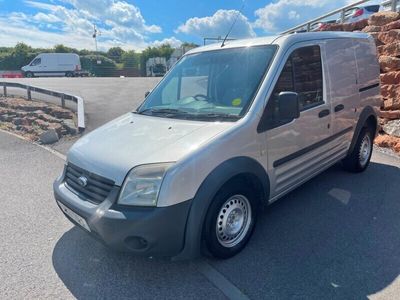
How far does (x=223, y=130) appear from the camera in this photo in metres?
2.85

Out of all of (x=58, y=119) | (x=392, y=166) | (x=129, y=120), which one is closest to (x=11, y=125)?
(x=58, y=119)

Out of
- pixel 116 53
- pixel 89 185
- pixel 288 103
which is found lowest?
pixel 89 185

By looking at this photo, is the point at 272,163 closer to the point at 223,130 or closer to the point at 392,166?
the point at 223,130

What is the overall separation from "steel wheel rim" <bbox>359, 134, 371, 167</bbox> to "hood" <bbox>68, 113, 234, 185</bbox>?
3117 millimetres

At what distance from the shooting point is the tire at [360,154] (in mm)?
4958

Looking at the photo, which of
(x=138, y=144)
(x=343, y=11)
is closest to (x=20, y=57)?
(x=343, y=11)

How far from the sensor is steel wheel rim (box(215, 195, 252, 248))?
2963 mm

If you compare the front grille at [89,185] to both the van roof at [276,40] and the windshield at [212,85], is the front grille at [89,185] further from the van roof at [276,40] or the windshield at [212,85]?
the van roof at [276,40]

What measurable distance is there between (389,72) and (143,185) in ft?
22.8

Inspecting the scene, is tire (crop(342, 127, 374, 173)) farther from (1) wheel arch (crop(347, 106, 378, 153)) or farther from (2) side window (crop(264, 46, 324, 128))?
(2) side window (crop(264, 46, 324, 128))

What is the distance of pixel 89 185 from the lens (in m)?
2.81

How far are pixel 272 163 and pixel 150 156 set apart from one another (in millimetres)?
1319

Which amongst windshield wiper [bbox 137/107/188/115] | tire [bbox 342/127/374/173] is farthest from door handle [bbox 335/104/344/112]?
windshield wiper [bbox 137/107/188/115]

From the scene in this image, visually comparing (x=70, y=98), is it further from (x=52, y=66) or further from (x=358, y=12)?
(x=52, y=66)
